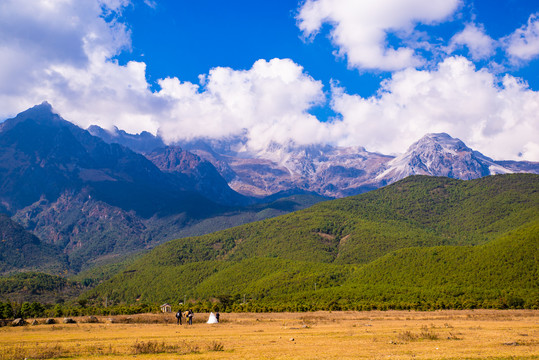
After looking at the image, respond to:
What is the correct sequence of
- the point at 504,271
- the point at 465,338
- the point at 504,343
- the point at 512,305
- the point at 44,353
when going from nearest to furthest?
the point at 44,353 < the point at 504,343 < the point at 465,338 < the point at 512,305 < the point at 504,271

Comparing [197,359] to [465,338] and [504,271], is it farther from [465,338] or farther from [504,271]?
[504,271]

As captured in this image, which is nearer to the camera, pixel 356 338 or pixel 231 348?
pixel 231 348

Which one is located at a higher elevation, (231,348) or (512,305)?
(231,348)

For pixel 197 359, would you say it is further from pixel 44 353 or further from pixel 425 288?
pixel 425 288

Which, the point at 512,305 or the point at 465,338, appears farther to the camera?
the point at 512,305

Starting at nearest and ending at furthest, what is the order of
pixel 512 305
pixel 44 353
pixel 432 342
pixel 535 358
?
pixel 535 358 → pixel 44 353 → pixel 432 342 → pixel 512 305

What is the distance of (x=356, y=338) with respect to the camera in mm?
58938

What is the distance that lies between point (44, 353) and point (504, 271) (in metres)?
196

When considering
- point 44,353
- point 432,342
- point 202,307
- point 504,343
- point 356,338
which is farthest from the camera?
point 202,307

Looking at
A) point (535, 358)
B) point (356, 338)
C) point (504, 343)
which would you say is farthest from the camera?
point (356, 338)

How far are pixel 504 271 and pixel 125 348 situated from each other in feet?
616

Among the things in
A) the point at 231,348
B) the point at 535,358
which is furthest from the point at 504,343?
the point at 231,348

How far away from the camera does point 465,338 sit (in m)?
55.3

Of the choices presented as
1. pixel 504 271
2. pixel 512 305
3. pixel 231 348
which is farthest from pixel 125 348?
pixel 504 271
